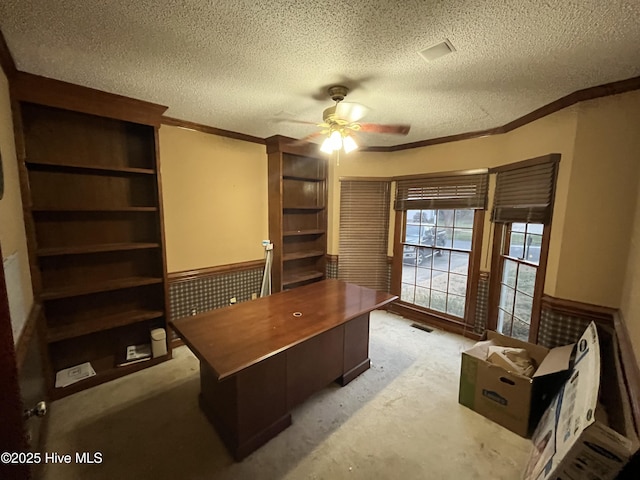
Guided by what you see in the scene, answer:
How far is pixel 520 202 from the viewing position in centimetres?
258

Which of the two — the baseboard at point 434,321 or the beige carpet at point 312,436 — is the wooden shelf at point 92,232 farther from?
the baseboard at point 434,321

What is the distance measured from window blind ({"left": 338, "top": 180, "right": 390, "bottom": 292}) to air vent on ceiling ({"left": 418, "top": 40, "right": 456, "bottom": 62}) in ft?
7.58

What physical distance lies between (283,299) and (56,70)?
7.54 feet

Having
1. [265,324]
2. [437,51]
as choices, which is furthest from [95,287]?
[437,51]

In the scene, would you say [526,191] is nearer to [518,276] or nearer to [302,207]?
[518,276]

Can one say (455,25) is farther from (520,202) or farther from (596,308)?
(596,308)

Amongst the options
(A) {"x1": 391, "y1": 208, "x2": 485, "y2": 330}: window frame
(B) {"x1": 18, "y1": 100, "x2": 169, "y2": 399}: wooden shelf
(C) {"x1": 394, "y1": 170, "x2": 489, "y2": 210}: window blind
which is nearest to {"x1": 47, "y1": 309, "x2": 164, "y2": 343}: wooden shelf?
(B) {"x1": 18, "y1": 100, "x2": 169, "y2": 399}: wooden shelf

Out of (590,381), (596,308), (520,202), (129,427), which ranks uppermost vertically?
(520,202)

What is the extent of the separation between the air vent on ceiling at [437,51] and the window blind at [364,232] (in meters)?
2.31

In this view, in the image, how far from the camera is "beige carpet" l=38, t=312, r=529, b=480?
162cm

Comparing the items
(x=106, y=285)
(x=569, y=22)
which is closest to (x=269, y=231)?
(x=106, y=285)

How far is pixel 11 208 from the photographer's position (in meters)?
1.70

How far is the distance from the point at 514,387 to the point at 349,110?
2.24 metres

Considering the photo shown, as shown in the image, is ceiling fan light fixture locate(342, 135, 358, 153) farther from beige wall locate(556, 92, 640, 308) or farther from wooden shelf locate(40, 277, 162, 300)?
wooden shelf locate(40, 277, 162, 300)
